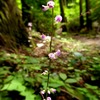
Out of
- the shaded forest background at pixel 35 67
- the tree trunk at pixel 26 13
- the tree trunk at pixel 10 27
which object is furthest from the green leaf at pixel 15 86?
the tree trunk at pixel 26 13

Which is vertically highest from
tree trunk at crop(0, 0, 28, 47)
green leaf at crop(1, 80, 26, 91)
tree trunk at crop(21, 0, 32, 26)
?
tree trunk at crop(21, 0, 32, 26)

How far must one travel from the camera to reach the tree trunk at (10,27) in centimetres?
454

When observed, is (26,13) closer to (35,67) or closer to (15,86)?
(35,67)

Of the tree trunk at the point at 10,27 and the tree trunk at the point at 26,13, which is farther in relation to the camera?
the tree trunk at the point at 26,13

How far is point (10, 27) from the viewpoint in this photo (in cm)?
478

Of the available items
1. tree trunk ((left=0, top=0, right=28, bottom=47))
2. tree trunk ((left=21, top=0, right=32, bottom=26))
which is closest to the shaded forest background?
tree trunk ((left=0, top=0, right=28, bottom=47))

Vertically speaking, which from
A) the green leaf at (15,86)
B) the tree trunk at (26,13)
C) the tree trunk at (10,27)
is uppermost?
the tree trunk at (26,13)

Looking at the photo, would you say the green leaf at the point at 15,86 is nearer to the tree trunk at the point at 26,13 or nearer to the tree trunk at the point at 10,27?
the tree trunk at the point at 10,27

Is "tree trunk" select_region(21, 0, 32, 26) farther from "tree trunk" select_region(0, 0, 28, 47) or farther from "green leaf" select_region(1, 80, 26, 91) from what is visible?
"green leaf" select_region(1, 80, 26, 91)

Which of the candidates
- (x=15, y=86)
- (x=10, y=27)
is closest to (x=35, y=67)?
(x=15, y=86)

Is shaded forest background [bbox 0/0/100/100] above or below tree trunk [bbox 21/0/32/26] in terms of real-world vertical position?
below

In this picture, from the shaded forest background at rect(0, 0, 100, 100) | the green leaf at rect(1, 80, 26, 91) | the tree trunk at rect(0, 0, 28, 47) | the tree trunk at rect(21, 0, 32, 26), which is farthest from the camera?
the tree trunk at rect(21, 0, 32, 26)

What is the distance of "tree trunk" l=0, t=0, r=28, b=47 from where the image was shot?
4541 millimetres

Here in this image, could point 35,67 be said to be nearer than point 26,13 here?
Yes
